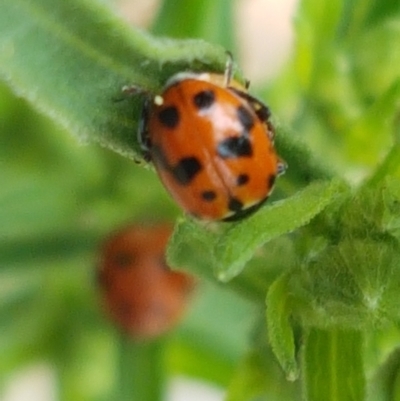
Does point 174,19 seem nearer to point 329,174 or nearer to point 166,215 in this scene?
point 166,215

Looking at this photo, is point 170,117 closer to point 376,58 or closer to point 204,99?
point 204,99

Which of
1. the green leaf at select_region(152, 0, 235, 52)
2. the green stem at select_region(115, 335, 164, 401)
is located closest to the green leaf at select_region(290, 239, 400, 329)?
the green leaf at select_region(152, 0, 235, 52)

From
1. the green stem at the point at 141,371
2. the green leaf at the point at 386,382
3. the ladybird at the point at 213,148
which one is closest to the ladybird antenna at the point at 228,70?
the ladybird at the point at 213,148

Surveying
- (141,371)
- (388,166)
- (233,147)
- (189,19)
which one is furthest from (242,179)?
(141,371)

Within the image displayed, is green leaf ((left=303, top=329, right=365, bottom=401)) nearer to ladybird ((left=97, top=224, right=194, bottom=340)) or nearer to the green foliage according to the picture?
the green foliage

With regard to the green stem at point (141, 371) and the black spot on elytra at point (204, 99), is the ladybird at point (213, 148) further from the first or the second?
the green stem at point (141, 371)

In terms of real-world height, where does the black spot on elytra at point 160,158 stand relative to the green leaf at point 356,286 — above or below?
above
